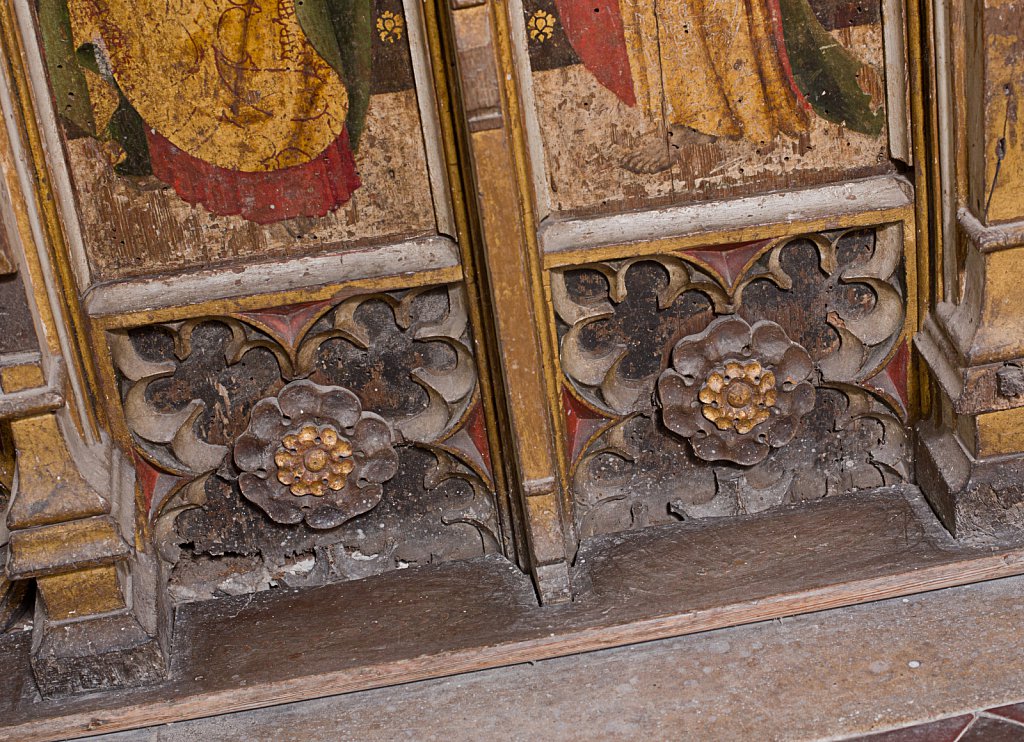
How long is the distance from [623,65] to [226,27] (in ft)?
2.96

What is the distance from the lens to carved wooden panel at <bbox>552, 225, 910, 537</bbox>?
3.46m

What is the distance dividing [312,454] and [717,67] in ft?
4.45

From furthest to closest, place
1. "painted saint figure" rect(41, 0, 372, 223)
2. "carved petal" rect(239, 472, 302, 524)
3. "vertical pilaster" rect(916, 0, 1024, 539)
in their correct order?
"carved petal" rect(239, 472, 302, 524) → "painted saint figure" rect(41, 0, 372, 223) → "vertical pilaster" rect(916, 0, 1024, 539)

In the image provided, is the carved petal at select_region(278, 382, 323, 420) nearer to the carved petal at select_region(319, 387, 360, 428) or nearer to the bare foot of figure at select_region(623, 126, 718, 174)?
the carved petal at select_region(319, 387, 360, 428)

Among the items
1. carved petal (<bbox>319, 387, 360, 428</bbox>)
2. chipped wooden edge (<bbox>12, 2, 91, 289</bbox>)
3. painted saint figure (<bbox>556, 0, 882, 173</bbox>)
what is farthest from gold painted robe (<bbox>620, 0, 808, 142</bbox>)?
chipped wooden edge (<bbox>12, 2, 91, 289</bbox>)

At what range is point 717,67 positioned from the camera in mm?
3264

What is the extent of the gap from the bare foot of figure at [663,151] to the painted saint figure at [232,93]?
0.65 meters

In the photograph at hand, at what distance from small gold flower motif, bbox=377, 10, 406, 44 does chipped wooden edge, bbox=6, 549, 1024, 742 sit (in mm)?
1449

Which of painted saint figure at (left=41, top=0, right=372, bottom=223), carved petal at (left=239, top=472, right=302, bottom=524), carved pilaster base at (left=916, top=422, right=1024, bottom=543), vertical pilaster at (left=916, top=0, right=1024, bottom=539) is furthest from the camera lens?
carved petal at (left=239, top=472, right=302, bottom=524)

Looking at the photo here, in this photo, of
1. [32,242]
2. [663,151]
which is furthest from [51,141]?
[663,151]

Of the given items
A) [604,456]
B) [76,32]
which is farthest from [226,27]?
[604,456]

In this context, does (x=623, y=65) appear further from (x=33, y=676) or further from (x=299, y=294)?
(x=33, y=676)

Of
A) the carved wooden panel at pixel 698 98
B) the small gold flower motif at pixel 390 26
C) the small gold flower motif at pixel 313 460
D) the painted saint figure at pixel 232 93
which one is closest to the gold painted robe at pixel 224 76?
the painted saint figure at pixel 232 93

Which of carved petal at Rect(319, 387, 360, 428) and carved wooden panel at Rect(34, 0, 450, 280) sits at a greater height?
carved wooden panel at Rect(34, 0, 450, 280)
